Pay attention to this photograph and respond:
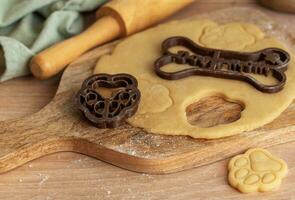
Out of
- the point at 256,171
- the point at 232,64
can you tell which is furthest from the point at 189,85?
the point at 256,171

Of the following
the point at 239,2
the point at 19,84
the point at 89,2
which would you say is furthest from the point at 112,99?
the point at 239,2

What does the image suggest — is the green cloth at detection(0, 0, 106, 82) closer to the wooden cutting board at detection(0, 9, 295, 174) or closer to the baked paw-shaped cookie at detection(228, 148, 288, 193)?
the wooden cutting board at detection(0, 9, 295, 174)

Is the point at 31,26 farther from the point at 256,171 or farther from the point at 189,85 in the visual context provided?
the point at 256,171

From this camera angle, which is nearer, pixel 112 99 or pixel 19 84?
pixel 112 99

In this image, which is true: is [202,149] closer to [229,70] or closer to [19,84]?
[229,70]

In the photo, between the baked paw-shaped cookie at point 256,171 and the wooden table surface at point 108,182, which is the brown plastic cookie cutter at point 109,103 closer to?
the wooden table surface at point 108,182
